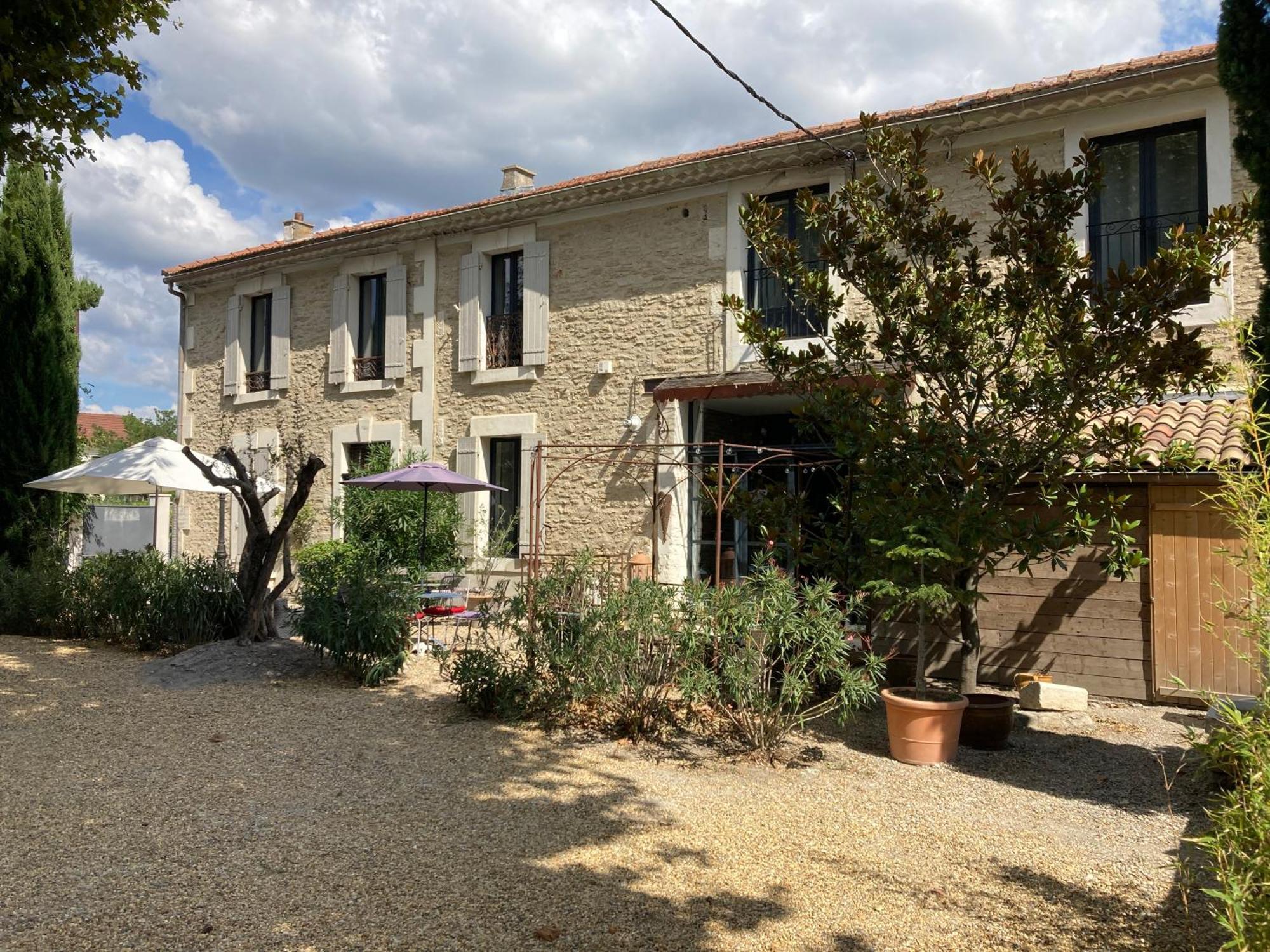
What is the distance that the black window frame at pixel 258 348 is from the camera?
49.7 ft

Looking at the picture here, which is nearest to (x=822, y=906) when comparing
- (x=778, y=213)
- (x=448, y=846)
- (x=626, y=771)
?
(x=448, y=846)

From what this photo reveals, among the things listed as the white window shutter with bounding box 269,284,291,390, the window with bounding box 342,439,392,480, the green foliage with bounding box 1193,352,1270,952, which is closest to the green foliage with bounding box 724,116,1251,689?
the green foliage with bounding box 1193,352,1270,952

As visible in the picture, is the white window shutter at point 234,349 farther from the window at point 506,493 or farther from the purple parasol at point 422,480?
the purple parasol at point 422,480

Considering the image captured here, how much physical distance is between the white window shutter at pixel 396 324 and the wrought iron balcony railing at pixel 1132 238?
888 cm

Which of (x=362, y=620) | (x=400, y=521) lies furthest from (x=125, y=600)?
(x=400, y=521)

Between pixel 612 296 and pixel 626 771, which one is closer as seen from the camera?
pixel 626 771

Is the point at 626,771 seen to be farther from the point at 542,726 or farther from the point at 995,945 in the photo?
the point at 995,945

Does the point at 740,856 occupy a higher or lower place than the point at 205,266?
lower

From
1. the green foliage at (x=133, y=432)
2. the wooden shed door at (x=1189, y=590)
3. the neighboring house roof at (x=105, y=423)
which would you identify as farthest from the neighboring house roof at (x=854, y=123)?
the neighboring house roof at (x=105, y=423)

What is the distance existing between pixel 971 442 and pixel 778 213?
2048 mm

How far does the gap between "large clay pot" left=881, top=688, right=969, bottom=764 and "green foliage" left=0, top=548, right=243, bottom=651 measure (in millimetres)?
6422

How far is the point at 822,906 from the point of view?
3445 mm

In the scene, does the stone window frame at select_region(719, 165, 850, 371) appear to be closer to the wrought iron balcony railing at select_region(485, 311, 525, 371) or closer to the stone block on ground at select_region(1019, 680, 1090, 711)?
the wrought iron balcony railing at select_region(485, 311, 525, 371)

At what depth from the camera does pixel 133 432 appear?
46.1m
